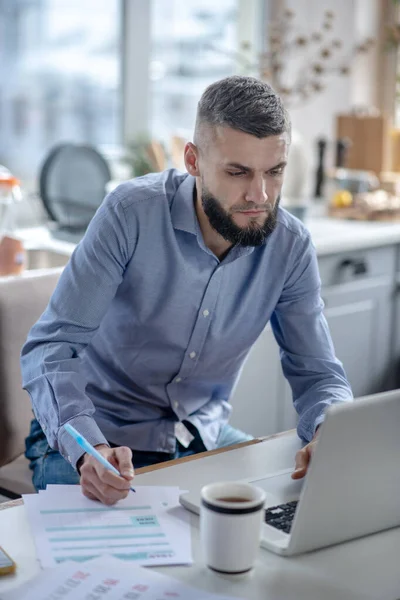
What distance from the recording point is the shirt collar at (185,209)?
162cm

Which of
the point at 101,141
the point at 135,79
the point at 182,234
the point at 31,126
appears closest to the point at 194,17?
the point at 135,79

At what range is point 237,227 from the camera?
1484mm

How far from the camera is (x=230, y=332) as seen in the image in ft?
5.49

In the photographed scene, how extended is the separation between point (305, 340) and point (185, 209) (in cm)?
32

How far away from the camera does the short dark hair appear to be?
143 cm

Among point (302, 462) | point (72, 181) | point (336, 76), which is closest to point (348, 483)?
point (302, 462)

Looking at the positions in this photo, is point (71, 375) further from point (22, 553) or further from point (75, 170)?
point (75, 170)

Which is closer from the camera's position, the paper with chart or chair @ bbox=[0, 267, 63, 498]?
the paper with chart

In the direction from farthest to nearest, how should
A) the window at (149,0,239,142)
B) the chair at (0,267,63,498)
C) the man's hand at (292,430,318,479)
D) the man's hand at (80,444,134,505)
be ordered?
the window at (149,0,239,142) < the chair at (0,267,63,498) < the man's hand at (292,430,318,479) < the man's hand at (80,444,134,505)

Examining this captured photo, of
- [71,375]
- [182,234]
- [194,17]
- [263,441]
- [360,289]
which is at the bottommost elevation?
[360,289]

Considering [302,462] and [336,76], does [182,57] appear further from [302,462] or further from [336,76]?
[302,462]

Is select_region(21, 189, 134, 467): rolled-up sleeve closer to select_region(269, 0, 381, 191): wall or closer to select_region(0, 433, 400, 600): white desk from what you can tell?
select_region(0, 433, 400, 600): white desk

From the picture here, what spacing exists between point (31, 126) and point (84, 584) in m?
2.62

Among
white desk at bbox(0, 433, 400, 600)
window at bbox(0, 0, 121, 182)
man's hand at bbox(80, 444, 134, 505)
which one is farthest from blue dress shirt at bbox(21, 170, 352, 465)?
window at bbox(0, 0, 121, 182)
